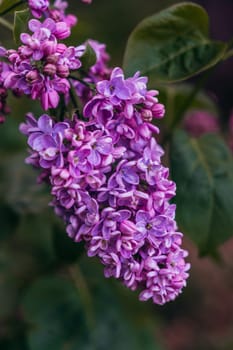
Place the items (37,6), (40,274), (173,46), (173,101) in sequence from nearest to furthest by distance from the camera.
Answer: (37,6) < (173,46) < (173,101) < (40,274)

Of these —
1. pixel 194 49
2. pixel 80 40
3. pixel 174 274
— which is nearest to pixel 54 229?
pixel 80 40

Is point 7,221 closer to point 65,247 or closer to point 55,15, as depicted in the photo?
point 65,247

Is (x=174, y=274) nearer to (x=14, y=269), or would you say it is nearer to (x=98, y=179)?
(x=98, y=179)

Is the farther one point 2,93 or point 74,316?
point 74,316

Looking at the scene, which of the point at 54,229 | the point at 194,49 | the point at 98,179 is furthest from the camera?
the point at 54,229

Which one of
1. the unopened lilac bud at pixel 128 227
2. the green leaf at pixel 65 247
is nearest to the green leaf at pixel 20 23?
the unopened lilac bud at pixel 128 227

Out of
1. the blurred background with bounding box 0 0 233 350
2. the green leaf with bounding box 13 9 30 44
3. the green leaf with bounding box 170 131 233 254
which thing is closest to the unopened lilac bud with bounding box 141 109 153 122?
the green leaf with bounding box 13 9 30 44

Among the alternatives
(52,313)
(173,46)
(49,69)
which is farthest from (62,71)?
(52,313)
